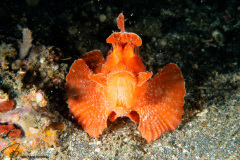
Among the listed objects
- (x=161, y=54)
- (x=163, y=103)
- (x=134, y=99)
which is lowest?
(x=163, y=103)

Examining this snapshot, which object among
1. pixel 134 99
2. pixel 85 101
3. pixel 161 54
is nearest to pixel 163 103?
pixel 134 99

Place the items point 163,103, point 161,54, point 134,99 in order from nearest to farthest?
1. point 134,99
2. point 163,103
3. point 161,54

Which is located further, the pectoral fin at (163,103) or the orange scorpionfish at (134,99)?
the pectoral fin at (163,103)

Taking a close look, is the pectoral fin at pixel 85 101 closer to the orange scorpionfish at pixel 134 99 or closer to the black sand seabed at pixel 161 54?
the orange scorpionfish at pixel 134 99

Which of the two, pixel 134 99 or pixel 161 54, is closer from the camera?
pixel 134 99

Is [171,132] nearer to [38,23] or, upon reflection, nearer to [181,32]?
[181,32]

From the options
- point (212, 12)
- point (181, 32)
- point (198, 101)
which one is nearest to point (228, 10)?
point (212, 12)

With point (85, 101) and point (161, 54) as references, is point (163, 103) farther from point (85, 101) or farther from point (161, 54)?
point (161, 54)

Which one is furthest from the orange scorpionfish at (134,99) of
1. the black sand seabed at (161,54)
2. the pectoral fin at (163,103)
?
the black sand seabed at (161,54)

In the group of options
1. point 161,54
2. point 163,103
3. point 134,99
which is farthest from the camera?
point 161,54
